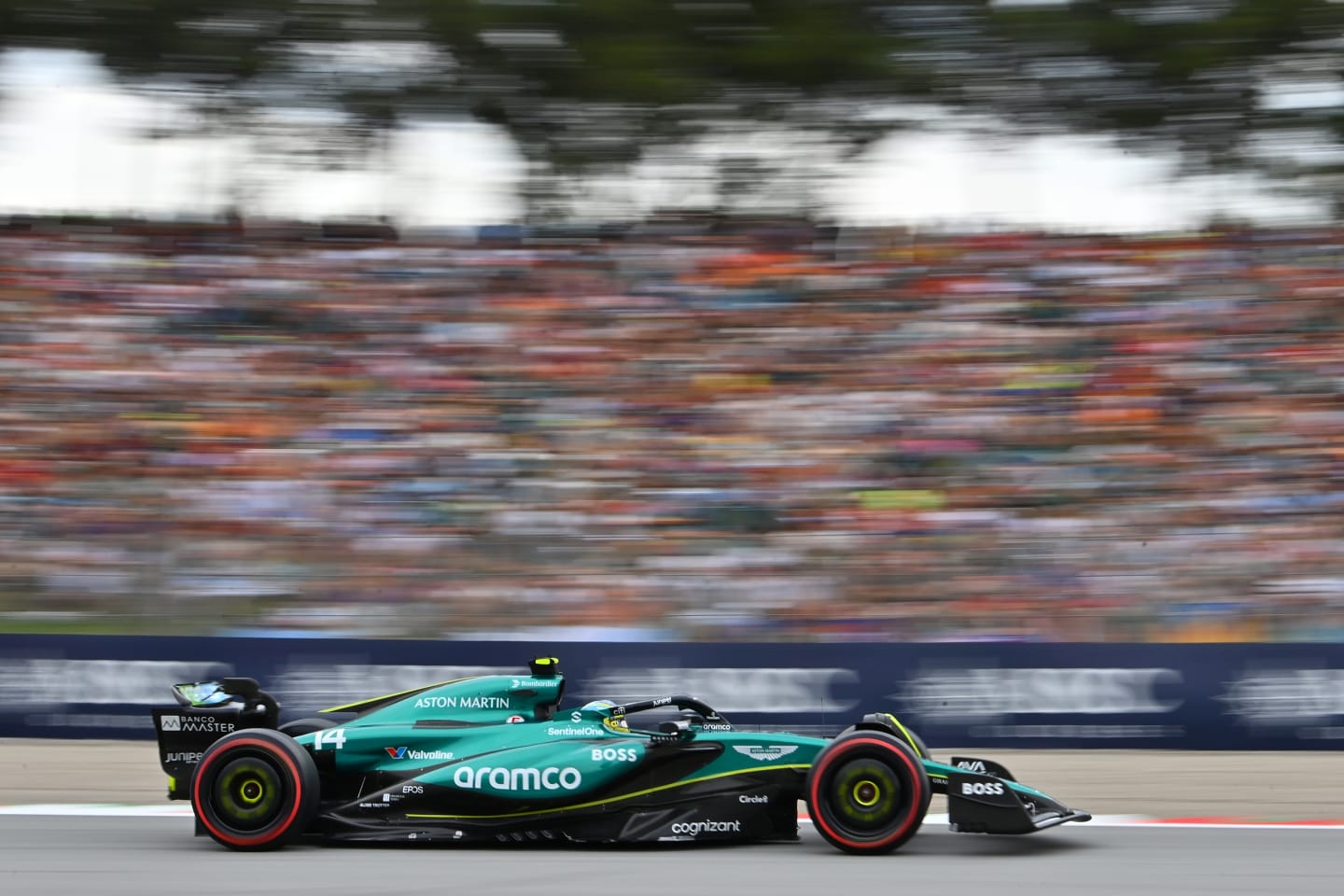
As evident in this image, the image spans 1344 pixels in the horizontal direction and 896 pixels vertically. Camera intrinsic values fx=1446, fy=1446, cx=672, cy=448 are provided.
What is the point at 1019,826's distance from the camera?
17.2 feet

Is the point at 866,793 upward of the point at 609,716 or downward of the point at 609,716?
downward

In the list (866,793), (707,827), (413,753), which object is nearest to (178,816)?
(413,753)

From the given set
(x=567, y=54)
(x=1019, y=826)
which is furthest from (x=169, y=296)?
(x=1019, y=826)

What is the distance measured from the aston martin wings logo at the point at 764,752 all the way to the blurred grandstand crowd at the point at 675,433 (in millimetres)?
4056

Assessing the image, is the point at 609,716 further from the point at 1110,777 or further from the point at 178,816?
the point at 1110,777

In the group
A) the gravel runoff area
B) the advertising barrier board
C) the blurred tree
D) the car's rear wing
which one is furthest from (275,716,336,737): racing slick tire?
the blurred tree

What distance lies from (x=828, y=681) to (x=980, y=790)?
3002mm

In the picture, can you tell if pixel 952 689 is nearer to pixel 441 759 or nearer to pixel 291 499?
pixel 441 759

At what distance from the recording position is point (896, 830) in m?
5.30

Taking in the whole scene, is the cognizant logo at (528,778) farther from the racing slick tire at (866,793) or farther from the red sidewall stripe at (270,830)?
the racing slick tire at (866,793)

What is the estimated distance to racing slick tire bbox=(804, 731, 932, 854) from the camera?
5238 mm

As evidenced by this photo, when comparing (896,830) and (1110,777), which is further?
(1110,777)

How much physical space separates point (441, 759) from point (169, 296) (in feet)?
26.2

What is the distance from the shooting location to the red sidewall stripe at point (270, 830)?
539 centimetres
